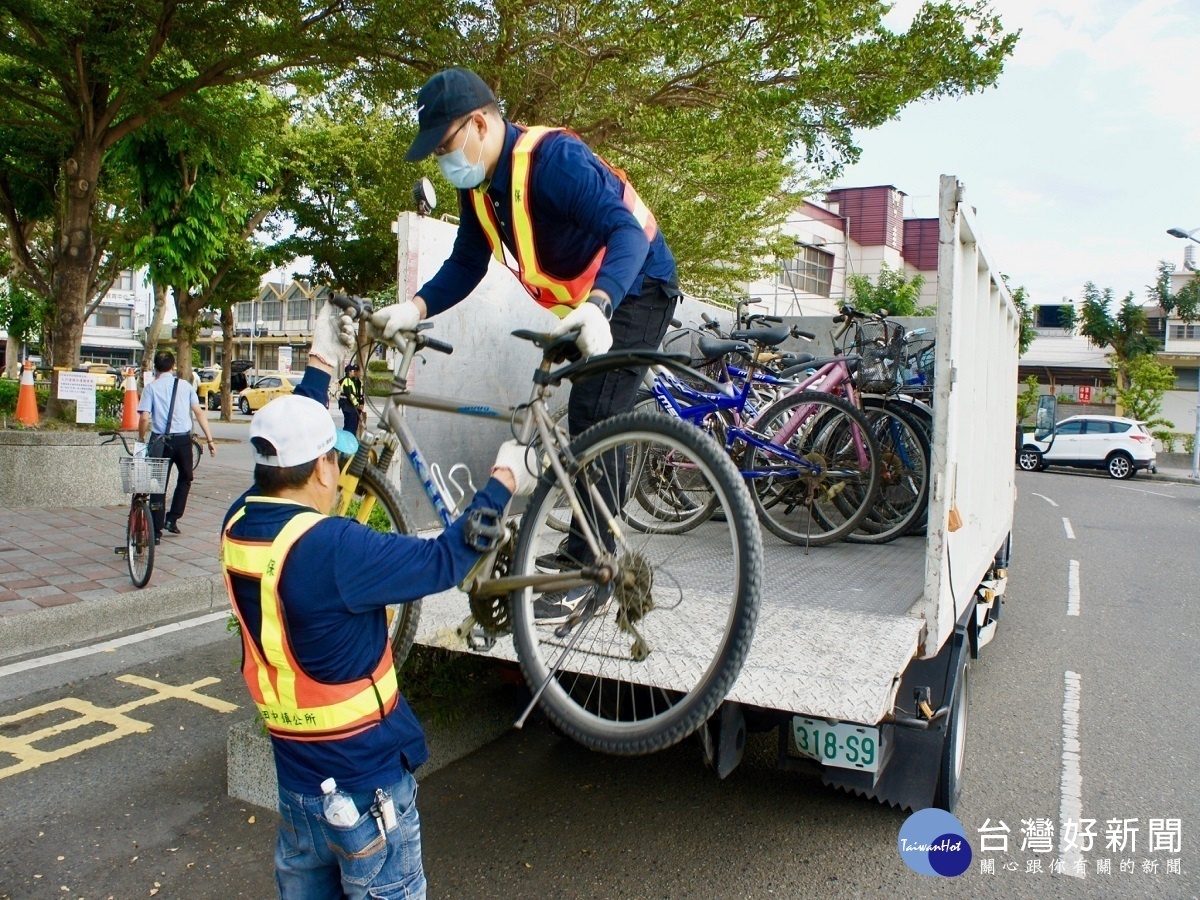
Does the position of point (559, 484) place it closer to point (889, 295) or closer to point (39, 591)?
point (39, 591)

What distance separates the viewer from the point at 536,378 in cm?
257

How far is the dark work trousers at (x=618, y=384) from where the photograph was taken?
2.62 meters

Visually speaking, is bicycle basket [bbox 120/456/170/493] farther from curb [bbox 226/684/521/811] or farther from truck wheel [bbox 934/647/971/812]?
truck wheel [bbox 934/647/971/812]

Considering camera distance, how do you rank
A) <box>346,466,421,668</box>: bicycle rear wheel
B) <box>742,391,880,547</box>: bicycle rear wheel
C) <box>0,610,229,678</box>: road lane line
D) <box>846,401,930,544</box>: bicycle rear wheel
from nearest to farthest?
<box>346,466,421,668</box>: bicycle rear wheel
<box>742,391,880,547</box>: bicycle rear wheel
<box>846,401,930,544</box>: bicycle rear wheel
<box>0,610,229,678</box>: road lane line

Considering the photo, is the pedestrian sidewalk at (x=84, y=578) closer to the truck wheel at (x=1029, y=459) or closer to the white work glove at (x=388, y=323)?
the white work glove at (x=388, y=323)

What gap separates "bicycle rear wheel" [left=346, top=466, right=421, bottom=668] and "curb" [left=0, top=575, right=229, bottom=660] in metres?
3.81

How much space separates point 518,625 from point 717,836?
4.80 feet

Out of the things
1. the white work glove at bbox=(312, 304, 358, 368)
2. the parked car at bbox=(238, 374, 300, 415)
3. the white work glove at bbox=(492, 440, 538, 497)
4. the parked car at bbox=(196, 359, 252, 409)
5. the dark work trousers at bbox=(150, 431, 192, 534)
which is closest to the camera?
the white work glove at bbox=(492, 440, 538, 497)

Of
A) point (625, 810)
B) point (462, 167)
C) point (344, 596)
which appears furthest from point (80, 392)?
point (344, 596)

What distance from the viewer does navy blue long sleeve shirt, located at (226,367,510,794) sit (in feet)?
6.61

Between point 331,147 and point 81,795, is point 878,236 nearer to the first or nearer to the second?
point 331,147

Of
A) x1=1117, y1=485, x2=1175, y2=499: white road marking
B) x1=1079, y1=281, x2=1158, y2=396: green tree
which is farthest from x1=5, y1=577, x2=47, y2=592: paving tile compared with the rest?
x1=1079, y1=281, x2=1158, y2=396: green tree

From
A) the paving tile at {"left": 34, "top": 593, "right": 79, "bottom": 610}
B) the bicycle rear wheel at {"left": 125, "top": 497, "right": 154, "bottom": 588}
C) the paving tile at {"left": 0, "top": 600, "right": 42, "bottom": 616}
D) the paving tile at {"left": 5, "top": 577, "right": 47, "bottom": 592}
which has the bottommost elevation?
the paving tile at {"left": 34, "top": 593, "right": 79, "bottom": 610}

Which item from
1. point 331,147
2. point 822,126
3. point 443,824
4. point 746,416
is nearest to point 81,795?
point 443,824
